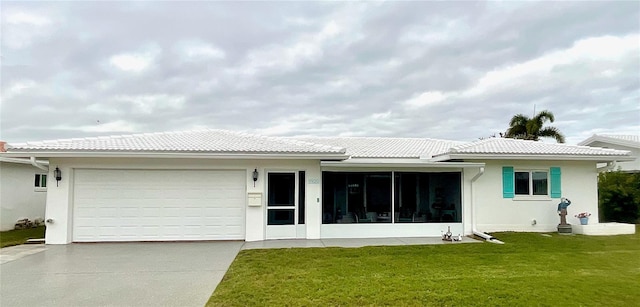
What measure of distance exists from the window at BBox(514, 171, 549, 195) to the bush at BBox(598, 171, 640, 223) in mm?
6463

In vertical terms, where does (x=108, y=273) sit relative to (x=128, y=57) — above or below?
below

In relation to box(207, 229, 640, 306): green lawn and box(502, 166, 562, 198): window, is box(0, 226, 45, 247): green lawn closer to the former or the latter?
box(207, 229, 640, 306): green lawn

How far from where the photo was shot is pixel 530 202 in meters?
15.1

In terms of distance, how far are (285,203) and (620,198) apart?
15524 millimetres

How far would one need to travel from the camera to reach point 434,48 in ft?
54.4

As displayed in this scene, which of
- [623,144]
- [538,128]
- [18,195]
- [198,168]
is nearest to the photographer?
[198,168]

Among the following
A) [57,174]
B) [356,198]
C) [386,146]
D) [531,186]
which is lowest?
[356,198]

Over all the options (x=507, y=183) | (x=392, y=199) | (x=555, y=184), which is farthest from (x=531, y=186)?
(x=392, y=199)

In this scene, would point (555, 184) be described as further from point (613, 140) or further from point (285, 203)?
point (613, 140)

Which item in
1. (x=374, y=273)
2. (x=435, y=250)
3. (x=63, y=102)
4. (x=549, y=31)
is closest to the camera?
(x=374, y=273)

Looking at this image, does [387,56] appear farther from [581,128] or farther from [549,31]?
[581,128]

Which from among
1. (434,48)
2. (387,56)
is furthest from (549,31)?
(387,56)

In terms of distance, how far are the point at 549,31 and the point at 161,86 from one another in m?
15.4

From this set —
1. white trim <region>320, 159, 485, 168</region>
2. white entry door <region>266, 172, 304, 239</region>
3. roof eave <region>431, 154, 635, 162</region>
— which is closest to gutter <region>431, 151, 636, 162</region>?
roof eave <region>431, 154, 635, 162</region>
